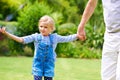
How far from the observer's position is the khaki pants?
12.8 feet

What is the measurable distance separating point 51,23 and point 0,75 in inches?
142

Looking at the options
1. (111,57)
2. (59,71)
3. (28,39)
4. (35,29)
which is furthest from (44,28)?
(35,29)


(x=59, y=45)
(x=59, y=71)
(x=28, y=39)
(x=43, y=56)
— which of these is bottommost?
(x=59, y=71)

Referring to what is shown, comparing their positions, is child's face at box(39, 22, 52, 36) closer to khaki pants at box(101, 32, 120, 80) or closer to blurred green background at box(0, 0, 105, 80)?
khaki pants at box(101, 32, 120, 80)

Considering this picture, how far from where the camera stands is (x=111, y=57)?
156 inches

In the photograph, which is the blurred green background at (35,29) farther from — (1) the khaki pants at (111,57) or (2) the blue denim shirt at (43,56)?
(1) the khaki pants at (111,57)

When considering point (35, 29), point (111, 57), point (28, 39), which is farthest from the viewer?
point (35, 29)

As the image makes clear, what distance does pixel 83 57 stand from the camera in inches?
539

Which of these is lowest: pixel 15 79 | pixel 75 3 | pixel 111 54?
pixel 15 79

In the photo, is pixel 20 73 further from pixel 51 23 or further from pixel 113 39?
pixel 113 39

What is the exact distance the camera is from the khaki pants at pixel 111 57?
390 cm

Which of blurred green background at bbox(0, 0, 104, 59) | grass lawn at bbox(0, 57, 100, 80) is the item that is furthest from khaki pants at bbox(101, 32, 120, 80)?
blurred green background at bbox(0, 0, 104, 59)

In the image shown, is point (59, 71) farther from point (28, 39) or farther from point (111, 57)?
point (111, 57)

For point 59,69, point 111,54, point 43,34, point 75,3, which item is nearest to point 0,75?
point 59,69
